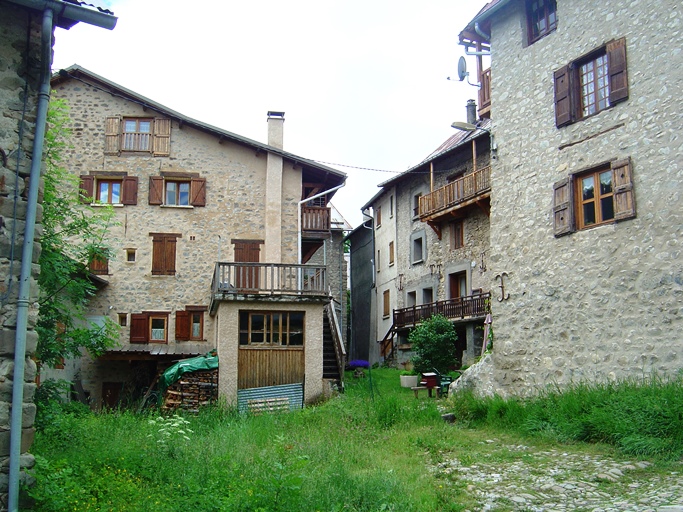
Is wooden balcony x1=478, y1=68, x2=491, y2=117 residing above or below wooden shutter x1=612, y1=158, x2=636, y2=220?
above

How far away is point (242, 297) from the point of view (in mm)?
17375

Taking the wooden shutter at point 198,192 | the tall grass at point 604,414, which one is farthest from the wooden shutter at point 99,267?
the tall grass at point 604,414

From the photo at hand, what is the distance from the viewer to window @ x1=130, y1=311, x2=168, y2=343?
2020 cm

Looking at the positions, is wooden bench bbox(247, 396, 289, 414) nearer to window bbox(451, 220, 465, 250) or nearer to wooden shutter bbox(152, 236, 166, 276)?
wooden shutter bbox(152, 236, 166, 276)

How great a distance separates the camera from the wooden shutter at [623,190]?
11.7 meters

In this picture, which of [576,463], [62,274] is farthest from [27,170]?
[576,463]

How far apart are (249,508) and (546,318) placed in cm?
791

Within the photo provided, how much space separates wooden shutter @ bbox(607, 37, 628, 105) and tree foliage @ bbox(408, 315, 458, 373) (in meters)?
9.64

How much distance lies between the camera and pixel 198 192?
21.3m

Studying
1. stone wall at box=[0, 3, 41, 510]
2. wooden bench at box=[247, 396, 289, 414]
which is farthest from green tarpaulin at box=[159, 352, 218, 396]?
stone wall at box=[0, 3, 41, 510]

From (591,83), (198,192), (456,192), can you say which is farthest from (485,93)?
(198,192)

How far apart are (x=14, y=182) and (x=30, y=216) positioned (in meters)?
0.40

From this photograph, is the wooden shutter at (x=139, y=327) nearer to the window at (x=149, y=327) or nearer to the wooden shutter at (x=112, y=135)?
the window at (x=149, y=327)

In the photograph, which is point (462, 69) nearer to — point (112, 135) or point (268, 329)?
point (268, 329)
